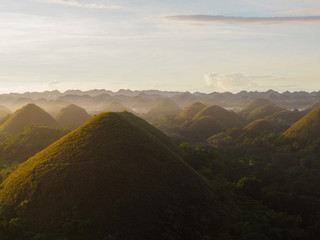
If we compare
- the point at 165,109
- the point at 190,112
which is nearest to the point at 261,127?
the point at 190,112

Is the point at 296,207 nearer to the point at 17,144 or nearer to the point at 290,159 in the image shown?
the point at 290,159

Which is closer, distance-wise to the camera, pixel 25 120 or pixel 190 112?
pixel 25 120

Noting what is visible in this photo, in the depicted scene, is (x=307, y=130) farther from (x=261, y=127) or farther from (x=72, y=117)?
(x=72, y=117)

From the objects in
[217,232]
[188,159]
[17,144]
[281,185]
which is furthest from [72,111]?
[217,232]

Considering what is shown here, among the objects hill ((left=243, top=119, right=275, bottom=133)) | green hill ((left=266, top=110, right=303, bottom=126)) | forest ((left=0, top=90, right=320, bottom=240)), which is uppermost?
green hill ((left=266, top=110, right=303, bottom=126))

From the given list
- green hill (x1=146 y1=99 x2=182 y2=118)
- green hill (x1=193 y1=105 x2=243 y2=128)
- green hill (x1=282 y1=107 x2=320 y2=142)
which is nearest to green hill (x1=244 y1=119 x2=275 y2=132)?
green hill (x1=282 y1=107 x2=320 y2=142)

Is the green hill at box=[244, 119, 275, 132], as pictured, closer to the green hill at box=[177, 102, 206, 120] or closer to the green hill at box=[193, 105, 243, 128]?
the green hill at box=[193, 105, 243, 128]
